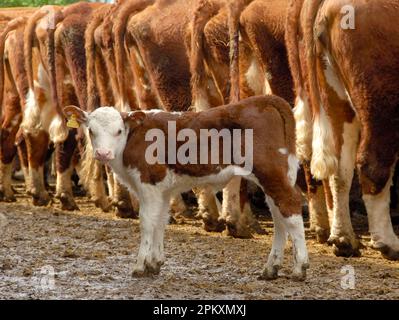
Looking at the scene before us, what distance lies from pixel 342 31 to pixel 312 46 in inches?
22.3

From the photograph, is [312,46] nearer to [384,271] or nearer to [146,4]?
[384,271]

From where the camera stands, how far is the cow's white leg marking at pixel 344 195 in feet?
31.3

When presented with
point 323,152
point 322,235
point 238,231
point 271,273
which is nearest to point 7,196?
point 238,231

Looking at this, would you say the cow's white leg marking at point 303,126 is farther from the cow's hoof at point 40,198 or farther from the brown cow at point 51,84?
the cow's hoof at point 40,198

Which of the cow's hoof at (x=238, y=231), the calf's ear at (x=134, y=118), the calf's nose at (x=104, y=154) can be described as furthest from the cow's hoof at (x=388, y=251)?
the calf's nose at (x=104, y=154)

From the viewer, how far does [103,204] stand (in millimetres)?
14148

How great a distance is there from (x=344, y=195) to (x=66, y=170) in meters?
5.61

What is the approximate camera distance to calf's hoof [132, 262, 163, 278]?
8211mm

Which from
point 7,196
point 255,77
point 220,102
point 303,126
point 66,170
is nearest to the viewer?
point 303,126

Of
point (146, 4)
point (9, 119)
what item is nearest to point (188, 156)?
point (146, 4)

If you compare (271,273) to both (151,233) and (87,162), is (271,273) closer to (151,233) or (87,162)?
(151,233)

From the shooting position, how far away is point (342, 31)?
9305 mm

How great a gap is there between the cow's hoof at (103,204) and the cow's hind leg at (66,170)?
10.6 inches

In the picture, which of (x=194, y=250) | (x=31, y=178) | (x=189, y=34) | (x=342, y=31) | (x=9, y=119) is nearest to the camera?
(x=342, y=31)
